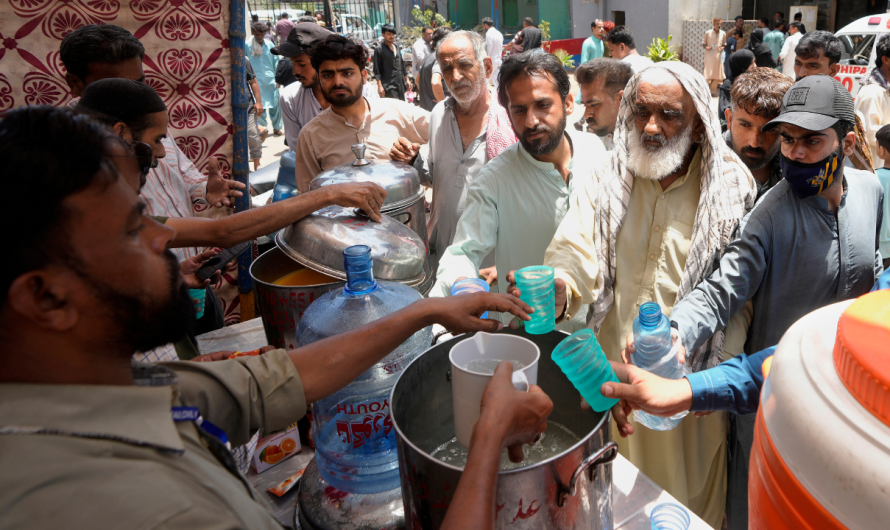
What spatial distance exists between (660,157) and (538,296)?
101cm

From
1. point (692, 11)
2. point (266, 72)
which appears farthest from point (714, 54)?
point (266, 72)

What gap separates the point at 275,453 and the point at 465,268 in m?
0.95

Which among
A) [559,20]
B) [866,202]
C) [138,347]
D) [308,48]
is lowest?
[866,202]

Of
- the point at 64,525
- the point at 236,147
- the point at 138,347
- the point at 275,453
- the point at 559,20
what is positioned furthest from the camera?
the point at 559,20

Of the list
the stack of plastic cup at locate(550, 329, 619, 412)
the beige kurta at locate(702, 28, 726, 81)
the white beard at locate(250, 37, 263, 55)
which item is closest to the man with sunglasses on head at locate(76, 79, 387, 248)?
the stack of plastic cup at locate(550, 329, 619, 412)

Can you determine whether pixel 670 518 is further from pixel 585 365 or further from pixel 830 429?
pixel 830 429

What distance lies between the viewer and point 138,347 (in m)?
0.94

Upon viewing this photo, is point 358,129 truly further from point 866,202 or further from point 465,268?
point 866,202

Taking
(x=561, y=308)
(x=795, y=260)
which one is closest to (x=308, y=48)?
(x=561, y=308)

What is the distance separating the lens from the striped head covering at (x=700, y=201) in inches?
82.4

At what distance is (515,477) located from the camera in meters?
1.00

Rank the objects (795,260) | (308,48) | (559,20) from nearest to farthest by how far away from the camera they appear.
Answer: (795,260)
(308,48)
(559,20)

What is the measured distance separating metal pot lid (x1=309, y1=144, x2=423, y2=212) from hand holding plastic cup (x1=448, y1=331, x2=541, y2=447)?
1.12m

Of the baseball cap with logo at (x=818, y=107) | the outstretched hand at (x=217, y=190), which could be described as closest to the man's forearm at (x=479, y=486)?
the baseball cap with logo at (x=818, y=107)
